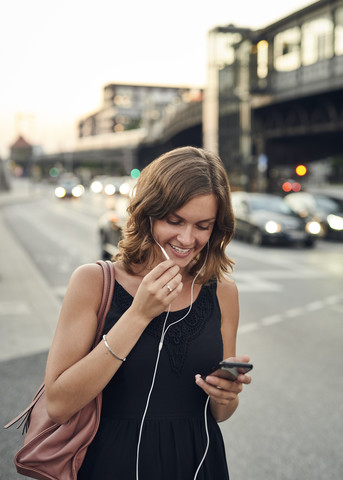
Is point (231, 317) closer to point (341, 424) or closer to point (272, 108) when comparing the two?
point (341, 424)

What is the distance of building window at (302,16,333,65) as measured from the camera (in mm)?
27406

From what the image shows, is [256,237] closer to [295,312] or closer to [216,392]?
[295,312]

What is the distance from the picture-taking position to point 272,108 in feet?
120

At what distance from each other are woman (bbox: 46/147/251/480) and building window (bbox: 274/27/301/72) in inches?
1185

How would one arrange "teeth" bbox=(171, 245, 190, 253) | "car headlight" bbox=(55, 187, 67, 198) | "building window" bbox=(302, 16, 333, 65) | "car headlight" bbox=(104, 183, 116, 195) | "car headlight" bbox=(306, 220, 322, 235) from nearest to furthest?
"teeth" bbox=(171, 245, 190, 253), "car headlight" bbox=(306, 220, 322, 235), "building window" bbox=(302, 16, 333, 65), "car headlight" bbox=(55, 187, 67, 198), "car headlight" bbox=(104, 183, 116, 195)

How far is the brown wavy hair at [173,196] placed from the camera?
2.04 m

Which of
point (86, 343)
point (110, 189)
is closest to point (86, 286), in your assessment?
point (86, 343)

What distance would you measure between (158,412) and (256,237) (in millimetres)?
17651

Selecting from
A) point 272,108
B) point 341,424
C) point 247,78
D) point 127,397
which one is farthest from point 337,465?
point 247,78

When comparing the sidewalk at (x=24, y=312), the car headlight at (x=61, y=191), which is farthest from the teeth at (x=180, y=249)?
the car headlight at (x=61, y=191)

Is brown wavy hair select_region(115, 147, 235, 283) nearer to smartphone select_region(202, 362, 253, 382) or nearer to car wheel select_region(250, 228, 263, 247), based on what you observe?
smartphone select_region(202, 362, 253, 382)

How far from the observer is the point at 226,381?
1.97m

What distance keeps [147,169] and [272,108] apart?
35.8 metres

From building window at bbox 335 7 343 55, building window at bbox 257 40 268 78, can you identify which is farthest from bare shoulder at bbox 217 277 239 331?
building window at bbox 257 40 268 78
